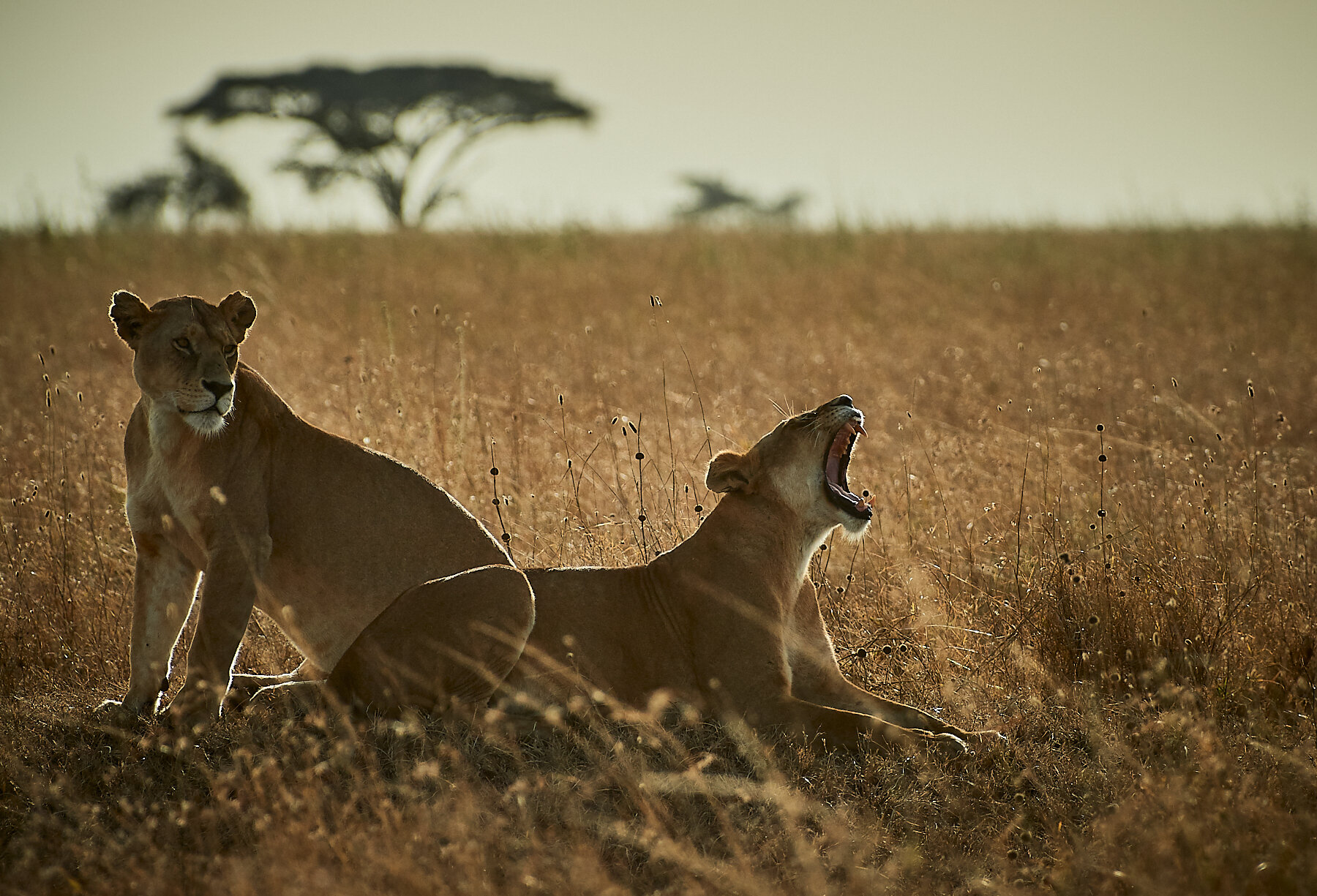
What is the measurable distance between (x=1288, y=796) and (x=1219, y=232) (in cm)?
1404

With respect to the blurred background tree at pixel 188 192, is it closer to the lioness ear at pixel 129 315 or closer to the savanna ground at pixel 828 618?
the savanna ground at pixel 828 618

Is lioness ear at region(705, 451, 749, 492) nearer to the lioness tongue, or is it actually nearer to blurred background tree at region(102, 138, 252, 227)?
the lioness tongue

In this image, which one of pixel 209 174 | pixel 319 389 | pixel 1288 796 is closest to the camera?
pixel 1288 796

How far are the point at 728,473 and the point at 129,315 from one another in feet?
7.51

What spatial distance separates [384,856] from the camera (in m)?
2.96

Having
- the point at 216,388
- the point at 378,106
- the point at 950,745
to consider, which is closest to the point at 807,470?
the point at 950,745

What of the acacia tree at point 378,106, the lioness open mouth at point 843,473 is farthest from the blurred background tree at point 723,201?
the lioness open mouth at point 843,473

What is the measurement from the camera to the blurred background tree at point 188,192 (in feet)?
90.7

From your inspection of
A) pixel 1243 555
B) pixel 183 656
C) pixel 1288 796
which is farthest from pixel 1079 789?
pixel 183 656

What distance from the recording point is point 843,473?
179 inches

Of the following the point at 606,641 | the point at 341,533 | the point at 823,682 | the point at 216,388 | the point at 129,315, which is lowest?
the point at 823,682

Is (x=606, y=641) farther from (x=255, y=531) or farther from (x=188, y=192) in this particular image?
(x=188, y=192)

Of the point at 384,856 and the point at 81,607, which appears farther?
the point at 81,607

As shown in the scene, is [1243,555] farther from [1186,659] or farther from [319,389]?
[319,389]
